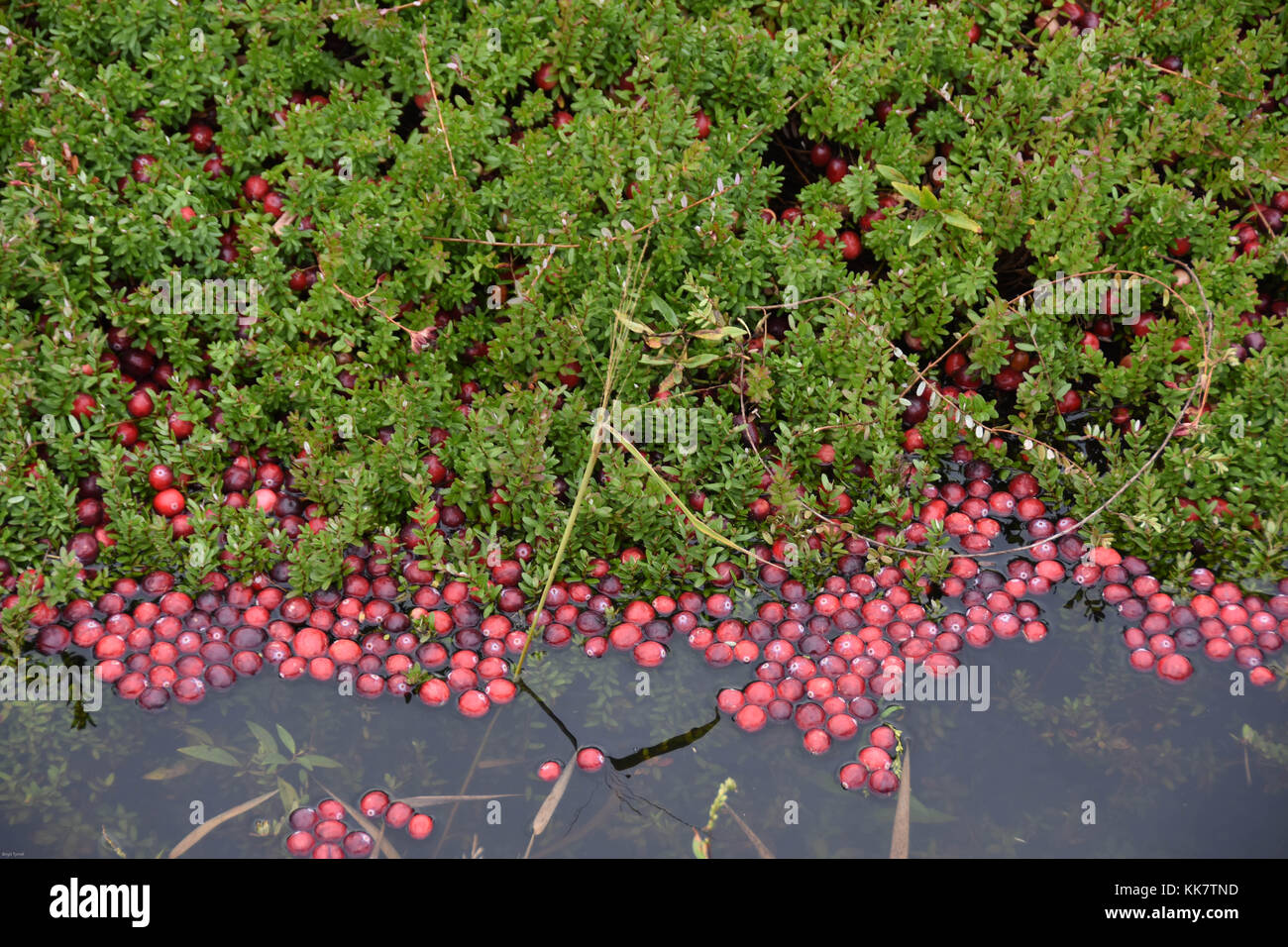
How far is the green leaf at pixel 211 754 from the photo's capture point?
4.32 metres

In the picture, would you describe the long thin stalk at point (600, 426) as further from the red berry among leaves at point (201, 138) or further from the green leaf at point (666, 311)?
the red berry among leaves at point (201, 138)

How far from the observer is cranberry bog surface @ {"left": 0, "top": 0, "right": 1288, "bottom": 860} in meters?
4.34

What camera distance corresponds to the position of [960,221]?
5.41 meters

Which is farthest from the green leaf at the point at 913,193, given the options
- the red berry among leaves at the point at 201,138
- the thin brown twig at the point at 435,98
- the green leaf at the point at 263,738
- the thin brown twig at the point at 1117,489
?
the green leaf at the point at 263,738

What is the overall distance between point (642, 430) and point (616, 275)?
83cm

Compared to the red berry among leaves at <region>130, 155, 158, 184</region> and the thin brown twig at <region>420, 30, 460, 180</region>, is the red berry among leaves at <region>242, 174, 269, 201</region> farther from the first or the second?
the thin brown twig at <region>420, 30, 460, 180</region>

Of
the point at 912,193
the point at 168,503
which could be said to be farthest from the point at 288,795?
the point at 912,193

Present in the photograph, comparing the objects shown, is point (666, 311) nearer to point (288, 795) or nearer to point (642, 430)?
point (642, 430)

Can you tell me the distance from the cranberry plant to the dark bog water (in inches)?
25.7

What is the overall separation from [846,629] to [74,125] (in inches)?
184

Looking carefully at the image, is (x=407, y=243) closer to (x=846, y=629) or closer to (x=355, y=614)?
(x=355, y=614)

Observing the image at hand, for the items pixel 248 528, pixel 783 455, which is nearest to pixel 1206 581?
pixel 783 455

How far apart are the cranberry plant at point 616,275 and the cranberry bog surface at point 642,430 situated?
0.10ft
